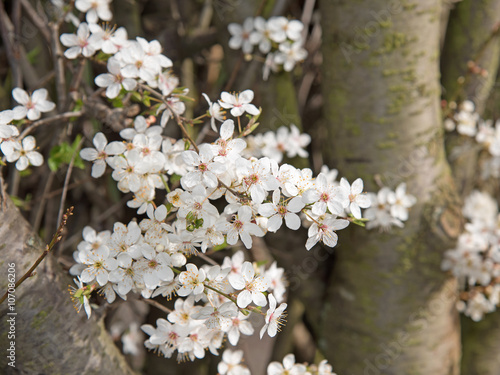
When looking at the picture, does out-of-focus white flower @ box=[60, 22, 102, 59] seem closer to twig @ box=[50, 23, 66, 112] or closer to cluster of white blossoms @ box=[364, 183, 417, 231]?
twig @ box=[50, 23, 66, 112]

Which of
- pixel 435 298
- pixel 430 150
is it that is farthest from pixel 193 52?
pixel 435 298

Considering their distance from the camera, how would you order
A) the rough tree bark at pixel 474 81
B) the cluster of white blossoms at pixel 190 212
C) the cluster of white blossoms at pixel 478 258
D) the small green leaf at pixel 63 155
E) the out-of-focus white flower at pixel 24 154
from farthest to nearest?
the rough tree bark at pixel 474 81, the cluster of white blossoms at pixel 478 258, the small green leaf at pixel 63 155, the out-of-focus white flower at pixel 24 154, the cluster of white blossoms at pixel 190 212

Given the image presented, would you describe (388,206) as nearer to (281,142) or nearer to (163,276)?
(281,142)

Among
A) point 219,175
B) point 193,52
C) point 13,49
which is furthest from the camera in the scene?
point 193,52

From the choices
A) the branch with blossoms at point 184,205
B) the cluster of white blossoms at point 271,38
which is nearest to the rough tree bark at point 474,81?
the cluster of white blossoms at point 271,38

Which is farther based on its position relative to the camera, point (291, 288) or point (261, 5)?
point (291, 288)

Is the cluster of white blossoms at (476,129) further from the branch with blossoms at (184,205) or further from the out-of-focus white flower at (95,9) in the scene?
the out-of-focus white flower at (95,9)

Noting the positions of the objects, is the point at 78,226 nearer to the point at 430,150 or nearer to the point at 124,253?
the point at 124,253

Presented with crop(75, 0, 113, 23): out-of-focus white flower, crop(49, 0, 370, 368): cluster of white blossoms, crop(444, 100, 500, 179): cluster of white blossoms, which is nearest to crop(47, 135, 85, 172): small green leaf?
crop(49, 0, 370, 368): cluster of white blossoms
